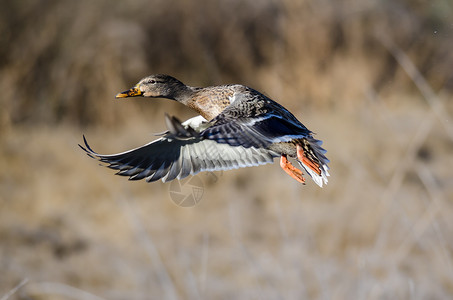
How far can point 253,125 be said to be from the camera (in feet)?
4.04

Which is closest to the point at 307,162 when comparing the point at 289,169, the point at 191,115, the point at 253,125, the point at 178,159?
the point at 289,169

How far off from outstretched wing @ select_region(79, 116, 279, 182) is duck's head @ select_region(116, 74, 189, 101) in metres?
0.10

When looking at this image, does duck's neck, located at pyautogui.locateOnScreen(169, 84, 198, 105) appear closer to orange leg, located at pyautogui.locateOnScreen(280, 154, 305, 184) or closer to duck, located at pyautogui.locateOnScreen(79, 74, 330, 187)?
duck, located at pyautogui.locateOnScreen(79, 74, 330, 187)

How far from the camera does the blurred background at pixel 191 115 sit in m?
5.53

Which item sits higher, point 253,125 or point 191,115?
point 191,115

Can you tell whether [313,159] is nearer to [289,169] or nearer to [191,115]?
[289,169]

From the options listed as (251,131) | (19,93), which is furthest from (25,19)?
(251,131)

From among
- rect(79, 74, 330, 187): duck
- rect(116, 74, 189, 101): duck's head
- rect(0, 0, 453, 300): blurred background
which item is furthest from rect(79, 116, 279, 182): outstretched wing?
rect(0, 0, 453, 300): blurred background

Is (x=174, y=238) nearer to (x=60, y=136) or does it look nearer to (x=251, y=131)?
(x=60, y=136)

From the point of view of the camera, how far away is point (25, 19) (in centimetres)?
645

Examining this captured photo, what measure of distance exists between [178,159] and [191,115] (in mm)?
4582

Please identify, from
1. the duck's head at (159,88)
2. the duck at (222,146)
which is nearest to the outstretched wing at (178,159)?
the duck at (222,146)

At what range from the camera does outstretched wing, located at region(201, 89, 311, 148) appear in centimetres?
116

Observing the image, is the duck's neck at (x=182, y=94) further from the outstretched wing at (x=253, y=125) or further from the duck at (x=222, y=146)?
the outstretched wing at (x=253, y=125)
